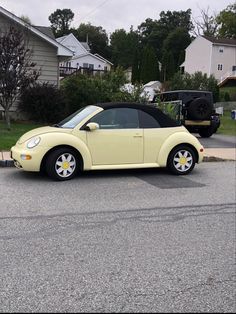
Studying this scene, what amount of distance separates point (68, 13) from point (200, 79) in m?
83.8

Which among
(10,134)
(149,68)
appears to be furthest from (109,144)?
(149,68)

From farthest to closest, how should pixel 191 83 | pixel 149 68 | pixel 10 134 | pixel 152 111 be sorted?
pixel 149 68 → pixel 191 83 → pixel 10 134 → pixel 152 111

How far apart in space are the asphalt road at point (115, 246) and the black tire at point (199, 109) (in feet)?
30.9

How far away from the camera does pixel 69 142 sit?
845cm

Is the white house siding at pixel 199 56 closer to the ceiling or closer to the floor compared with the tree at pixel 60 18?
closer to the floor

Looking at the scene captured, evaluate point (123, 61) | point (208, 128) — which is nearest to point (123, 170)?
point (208, 128)

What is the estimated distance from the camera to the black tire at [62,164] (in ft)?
27.4

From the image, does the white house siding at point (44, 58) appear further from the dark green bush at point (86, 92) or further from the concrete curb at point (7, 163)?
the concrete curb at point (7, 163)

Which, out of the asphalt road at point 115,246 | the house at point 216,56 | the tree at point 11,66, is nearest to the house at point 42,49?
the tree at point 11,66

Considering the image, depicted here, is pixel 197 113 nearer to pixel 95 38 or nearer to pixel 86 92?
pixel 86 92

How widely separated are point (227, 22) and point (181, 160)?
77.0m

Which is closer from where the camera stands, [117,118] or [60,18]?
[117,118]

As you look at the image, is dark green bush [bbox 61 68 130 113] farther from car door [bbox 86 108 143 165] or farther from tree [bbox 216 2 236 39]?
tree [bbox 216 2 236 39]

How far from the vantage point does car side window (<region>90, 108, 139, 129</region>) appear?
8875 mm
